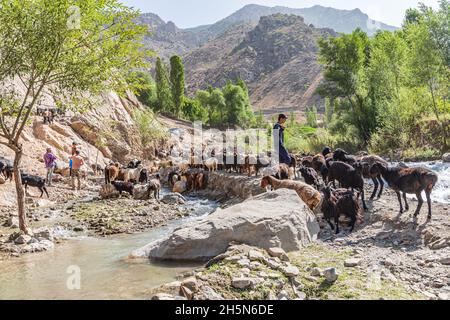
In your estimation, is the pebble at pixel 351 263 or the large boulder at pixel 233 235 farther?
the large boulder at pixel 233 235

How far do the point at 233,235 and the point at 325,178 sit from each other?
7.40m

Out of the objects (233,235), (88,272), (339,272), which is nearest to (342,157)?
(233,235)

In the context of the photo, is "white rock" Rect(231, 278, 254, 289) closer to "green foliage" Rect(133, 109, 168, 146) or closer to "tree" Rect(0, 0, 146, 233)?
"tree" Rect(0, 0, 146, 233)

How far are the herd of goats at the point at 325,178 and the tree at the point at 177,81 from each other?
46.6m

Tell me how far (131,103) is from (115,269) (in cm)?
4452

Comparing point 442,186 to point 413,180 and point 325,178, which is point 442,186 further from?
point 413,180

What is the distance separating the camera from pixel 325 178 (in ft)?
48.3

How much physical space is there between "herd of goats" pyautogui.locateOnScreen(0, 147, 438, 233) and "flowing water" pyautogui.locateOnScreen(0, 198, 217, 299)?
4.35 metres

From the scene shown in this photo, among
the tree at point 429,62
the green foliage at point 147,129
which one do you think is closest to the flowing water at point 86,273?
the tree at point 429,62

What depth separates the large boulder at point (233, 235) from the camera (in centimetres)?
814

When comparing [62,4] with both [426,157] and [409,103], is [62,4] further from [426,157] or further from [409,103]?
[409,103]

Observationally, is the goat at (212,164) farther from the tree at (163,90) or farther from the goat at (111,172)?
the tree at (163,90)
